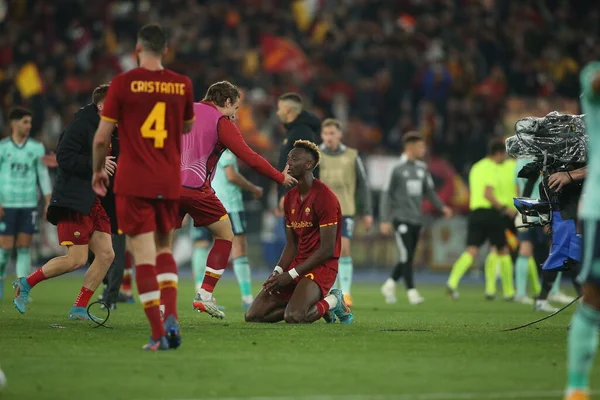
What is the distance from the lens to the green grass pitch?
684cm

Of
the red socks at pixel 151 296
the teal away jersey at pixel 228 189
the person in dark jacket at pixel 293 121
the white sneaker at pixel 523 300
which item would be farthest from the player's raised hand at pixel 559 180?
the white sneaker at pixel 523 300

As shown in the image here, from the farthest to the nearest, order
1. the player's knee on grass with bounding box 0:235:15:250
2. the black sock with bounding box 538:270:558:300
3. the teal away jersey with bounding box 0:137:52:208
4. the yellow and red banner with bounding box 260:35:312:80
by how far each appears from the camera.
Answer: the yellow and red banner with bounding box 260:35:312:80 < the teal away jersey with bounding box 0:137:52:208 < the player's knee on grass with bounding box 0:235:15:250 < the black sock with bounding box 538:270:558:300

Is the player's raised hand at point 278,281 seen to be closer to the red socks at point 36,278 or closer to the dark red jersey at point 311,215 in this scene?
the dark red jersey at point 311,215

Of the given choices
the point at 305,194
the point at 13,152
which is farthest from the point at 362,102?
the point at 305,194

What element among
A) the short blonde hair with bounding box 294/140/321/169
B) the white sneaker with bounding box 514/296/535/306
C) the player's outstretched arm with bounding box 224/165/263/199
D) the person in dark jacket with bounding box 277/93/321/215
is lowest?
the white sneaker with bounding box 514/296/535/306

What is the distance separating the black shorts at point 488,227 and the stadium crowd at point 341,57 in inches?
324

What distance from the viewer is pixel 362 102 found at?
28391 mm

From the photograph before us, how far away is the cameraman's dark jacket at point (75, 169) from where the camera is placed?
1158 cm

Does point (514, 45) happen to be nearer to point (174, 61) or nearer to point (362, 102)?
point (362, 102)

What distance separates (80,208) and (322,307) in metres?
2.87

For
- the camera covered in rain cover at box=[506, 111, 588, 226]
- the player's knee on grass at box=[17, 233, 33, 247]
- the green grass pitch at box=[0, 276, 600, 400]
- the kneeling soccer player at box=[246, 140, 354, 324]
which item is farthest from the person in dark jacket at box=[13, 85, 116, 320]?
the camera covered in rain cover at box=[506, 111, 588, 226]

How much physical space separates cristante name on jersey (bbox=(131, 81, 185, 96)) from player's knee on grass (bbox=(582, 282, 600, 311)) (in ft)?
12.7

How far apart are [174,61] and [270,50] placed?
2622 millimetres

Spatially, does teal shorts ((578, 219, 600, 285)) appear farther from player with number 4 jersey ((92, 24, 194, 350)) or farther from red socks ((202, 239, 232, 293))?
red socks ((202, 239, 232, 293))
